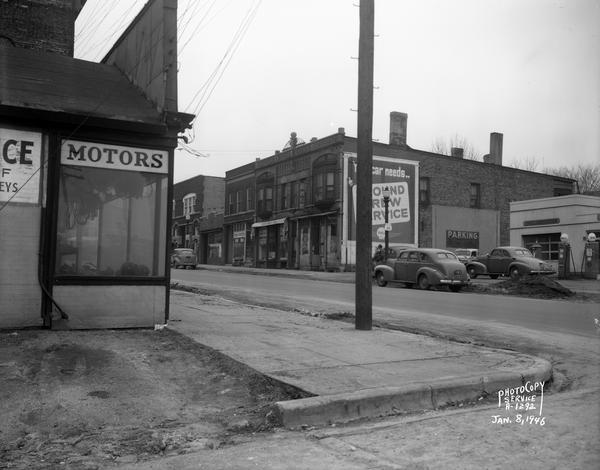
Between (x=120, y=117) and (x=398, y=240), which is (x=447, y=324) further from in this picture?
(x=398, y=240)

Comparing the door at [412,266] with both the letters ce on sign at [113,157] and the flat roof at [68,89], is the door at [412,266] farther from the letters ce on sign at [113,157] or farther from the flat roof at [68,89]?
the letters ce on sign at [113,157]

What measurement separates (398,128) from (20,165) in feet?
112

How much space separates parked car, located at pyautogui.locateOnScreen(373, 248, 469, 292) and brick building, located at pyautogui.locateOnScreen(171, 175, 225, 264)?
29.7 meters

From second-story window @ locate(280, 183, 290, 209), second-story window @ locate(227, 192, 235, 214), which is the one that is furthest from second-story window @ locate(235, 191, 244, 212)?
second-story window @ locate(280, 183, 290, 209)

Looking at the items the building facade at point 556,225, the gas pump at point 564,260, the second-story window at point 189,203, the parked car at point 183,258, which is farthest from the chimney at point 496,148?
the second-story window at point 189,203

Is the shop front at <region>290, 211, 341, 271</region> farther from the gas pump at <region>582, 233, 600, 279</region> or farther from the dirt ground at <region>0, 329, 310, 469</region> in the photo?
the dirt ground at <region>0, 329, 310, 469</region>

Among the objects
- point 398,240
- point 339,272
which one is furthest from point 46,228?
point 398,240

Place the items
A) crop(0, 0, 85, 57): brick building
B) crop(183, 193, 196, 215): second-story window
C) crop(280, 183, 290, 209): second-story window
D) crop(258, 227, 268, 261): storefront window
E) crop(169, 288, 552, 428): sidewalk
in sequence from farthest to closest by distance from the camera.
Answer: crop(183, 193, 196, 215): second-story window → crop(258, 227, 268, 261): storefront window → crop(280, 183, 290, 209): second-story window → crop(0, 0, 85, 57): brick building → crop(169, 288, 552, 428): sidewalk

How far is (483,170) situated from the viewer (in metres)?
42.7

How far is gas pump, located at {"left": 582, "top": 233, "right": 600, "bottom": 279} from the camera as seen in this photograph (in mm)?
27922

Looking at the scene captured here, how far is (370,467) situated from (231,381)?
8.09ft

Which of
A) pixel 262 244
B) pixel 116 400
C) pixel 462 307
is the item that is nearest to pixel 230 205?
pixel 262 244

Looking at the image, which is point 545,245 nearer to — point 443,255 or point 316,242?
point 316,242

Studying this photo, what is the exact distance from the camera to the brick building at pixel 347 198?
3616 centimetres
